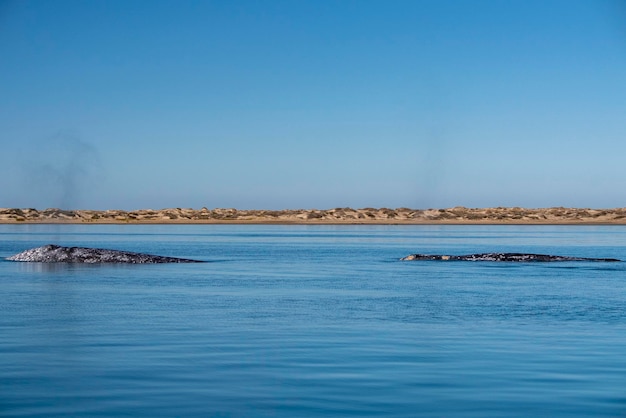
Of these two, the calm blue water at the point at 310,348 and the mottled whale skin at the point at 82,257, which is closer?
the calm blue water at the point at 310,348

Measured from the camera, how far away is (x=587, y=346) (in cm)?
1870

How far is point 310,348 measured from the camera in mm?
18234

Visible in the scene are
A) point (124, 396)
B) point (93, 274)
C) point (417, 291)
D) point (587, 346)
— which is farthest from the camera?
point (93, 274)

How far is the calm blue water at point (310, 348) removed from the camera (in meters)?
13.0

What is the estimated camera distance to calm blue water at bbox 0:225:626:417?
513 inches

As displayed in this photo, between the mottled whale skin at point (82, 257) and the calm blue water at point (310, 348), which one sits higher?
the mottled whale skin at point (82, 257)

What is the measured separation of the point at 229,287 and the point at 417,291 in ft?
24.2

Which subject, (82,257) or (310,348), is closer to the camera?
(310,348)

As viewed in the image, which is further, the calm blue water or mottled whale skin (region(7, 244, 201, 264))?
mottled whale skin (region(7, 244, 201, 264))

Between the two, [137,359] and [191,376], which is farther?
[137,359]

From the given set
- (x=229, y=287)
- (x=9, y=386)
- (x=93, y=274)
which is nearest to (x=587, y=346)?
(x=9, y=386)

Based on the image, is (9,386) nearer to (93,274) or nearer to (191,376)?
(191,376)

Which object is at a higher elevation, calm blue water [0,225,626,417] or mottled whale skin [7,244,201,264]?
mottled whale skin [7,244,201,264]

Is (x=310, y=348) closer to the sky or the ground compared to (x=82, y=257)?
closer to the ground
